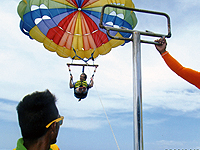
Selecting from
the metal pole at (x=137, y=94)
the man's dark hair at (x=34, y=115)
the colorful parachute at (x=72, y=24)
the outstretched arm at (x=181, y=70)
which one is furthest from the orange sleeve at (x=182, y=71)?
the colorful parachute at (x=72, y=24)

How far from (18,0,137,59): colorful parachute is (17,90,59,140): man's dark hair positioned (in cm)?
631

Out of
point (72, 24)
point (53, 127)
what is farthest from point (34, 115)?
point (72, 24)

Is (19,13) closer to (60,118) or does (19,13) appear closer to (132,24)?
(132,24)

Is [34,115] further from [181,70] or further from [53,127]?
[181,70]

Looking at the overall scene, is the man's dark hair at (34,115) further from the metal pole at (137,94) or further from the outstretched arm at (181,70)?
the outstretched arm at (181,70)

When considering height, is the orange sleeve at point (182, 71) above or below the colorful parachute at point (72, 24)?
below

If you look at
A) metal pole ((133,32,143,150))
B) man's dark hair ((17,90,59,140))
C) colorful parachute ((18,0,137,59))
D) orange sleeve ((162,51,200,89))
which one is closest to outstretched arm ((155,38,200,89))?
orange sleeve ((162,51,200,89))

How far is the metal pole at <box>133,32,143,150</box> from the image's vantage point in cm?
110

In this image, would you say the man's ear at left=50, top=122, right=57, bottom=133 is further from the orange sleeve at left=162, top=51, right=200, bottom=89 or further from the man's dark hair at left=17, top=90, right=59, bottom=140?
the orange sleeve at left=162, top=51, right=200, bottom=89

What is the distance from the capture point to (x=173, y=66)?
59.6 inches

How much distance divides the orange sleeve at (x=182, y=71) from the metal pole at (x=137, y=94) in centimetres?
39

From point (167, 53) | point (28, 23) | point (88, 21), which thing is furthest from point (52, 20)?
point (167, 53)

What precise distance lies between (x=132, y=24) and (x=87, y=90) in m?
3.01

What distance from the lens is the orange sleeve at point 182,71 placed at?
1488 millimetres
